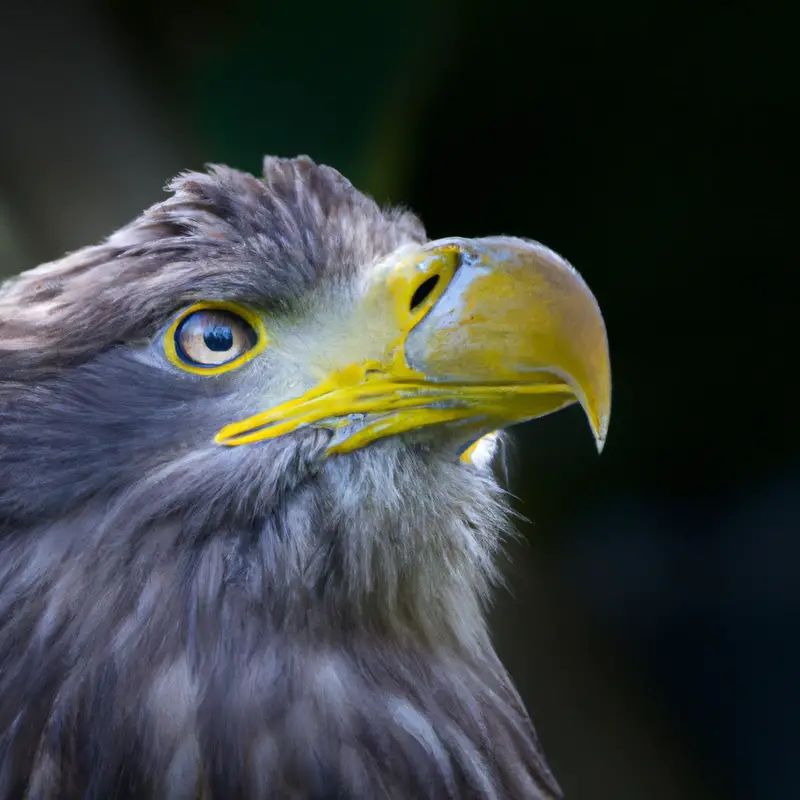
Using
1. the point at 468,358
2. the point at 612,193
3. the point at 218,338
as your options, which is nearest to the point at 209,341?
the point at 218,338

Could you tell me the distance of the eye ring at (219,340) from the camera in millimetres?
1101

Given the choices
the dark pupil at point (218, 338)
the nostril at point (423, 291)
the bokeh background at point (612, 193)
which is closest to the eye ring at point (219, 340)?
the dark pupil at point (218, 338)

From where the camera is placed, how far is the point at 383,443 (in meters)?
1.07

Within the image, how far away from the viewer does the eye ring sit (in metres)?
1.10

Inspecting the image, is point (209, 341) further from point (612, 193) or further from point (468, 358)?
point (612, 193)

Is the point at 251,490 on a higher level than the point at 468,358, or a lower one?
lower

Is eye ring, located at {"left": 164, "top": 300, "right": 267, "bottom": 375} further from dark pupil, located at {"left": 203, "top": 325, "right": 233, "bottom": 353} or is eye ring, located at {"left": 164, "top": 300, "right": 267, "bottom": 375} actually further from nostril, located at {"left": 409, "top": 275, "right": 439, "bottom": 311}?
nostril, located at {"left": 409, "top": 275, "right": 439, "bottom": 311}

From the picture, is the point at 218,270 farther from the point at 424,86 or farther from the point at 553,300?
the point at 424,86

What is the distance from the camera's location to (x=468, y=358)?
3.36ft

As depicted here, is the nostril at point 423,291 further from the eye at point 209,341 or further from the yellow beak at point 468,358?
the eye at point 209,341

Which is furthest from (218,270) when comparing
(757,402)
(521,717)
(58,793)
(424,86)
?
A: (757,402)

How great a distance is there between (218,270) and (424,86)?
167 cm

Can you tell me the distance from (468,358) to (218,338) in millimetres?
325

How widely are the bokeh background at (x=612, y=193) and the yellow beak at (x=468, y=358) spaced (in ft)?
4.94
